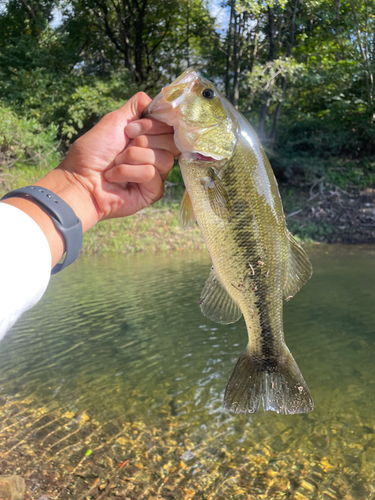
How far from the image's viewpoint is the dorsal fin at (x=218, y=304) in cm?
222

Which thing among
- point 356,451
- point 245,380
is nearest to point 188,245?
point 356,451

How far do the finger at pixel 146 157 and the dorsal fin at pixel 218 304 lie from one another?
0.66 metres

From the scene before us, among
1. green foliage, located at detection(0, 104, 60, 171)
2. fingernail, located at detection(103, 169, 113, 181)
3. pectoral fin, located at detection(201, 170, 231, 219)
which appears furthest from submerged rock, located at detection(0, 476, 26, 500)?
A: green foliage, located at detection(0, 104, 60, 171)

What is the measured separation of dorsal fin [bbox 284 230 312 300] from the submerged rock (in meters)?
2.46

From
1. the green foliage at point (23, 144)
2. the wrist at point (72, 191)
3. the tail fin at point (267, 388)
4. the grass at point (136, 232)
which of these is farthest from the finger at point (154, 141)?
the green foliage at point (23, 144)

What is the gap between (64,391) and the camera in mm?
4961

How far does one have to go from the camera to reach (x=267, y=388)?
221 centimetres

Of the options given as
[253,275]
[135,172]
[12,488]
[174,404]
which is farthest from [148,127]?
[174,404]

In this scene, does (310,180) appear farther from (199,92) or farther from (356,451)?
(199,92)

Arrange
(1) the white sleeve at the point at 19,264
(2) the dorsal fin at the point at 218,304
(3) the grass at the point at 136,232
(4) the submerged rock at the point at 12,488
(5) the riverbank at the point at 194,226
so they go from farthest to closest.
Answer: (5) the riverbank at the point at 194,226, (3) the grass at the point at 136,232, (4) the submerged rock at the point at 12,488, (2) the dorsal fin at the point at 218,304, (1) the white sleeve at the point at 19,264

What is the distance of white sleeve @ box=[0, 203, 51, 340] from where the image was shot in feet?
4.77

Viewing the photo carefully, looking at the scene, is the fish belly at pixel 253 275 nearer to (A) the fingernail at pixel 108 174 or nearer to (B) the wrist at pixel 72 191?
(A) the fingernail at pixel 108 174

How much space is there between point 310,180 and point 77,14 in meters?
15.2

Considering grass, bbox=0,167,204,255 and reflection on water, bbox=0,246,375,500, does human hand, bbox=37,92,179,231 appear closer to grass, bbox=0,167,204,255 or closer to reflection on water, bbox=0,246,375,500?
reflection on water, bbox=0,246,375,500
